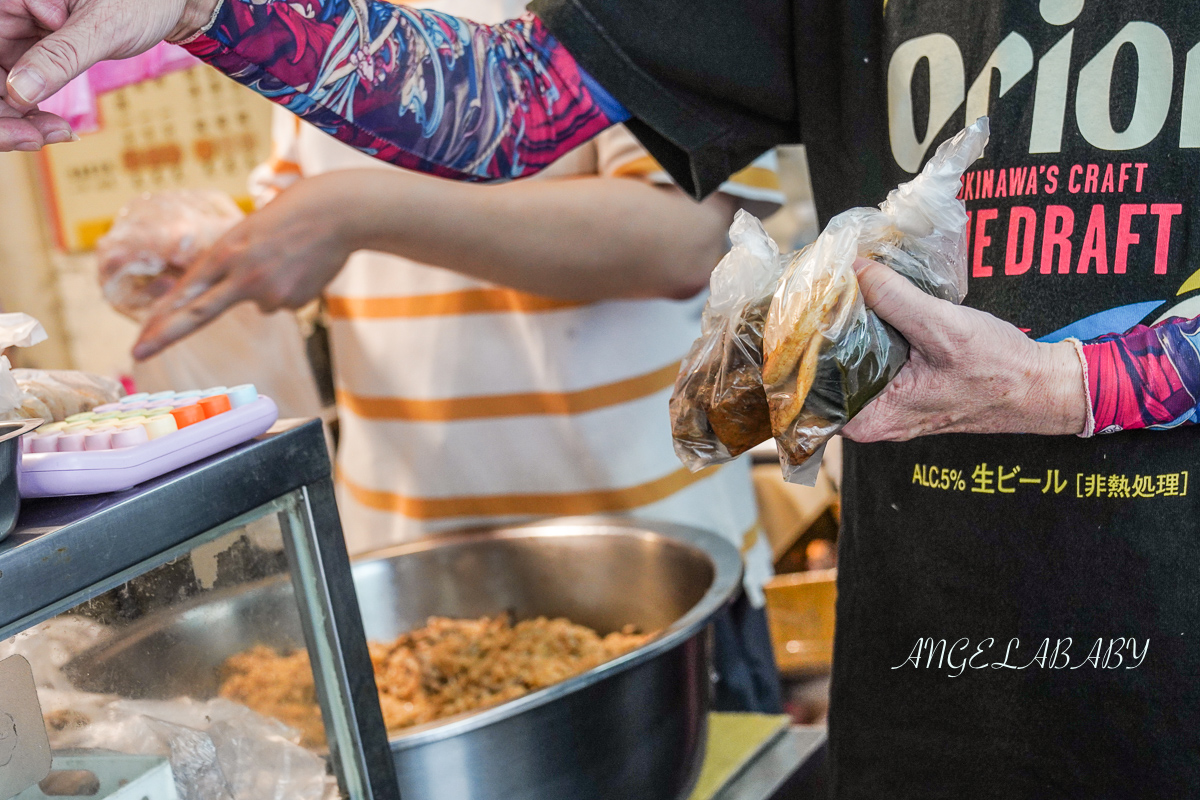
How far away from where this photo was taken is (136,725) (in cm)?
62

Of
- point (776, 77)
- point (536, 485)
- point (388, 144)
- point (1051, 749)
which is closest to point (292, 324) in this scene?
point (536, 485)

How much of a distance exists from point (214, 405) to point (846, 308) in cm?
40

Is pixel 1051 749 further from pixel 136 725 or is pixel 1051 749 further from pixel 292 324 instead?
pixel 292 324

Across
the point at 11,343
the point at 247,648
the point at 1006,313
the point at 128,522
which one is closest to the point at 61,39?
the point at 11,343

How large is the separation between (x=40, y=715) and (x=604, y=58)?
71cm

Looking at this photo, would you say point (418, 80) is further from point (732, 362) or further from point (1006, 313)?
point (1006, 313)

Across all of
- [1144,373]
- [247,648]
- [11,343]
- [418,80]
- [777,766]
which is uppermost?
[418,80]

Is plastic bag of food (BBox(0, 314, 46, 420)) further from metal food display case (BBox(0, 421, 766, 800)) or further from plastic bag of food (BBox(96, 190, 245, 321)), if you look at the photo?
plastic bag of food (BBox(96, 190, 245, 321))

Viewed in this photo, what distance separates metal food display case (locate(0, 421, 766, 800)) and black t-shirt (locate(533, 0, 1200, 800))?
0.20 m

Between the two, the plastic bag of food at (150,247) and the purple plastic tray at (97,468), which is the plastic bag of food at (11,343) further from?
the plastic bag of food at (150,247)

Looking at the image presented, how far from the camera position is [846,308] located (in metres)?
0.59

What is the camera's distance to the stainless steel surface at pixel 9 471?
520 millimetres

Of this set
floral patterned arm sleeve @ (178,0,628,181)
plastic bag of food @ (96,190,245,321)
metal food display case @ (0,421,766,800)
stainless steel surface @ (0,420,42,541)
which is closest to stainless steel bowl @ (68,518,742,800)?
metal food display case @ (0,421,766,800)

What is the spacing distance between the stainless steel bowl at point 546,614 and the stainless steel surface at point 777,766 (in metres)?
0.06
